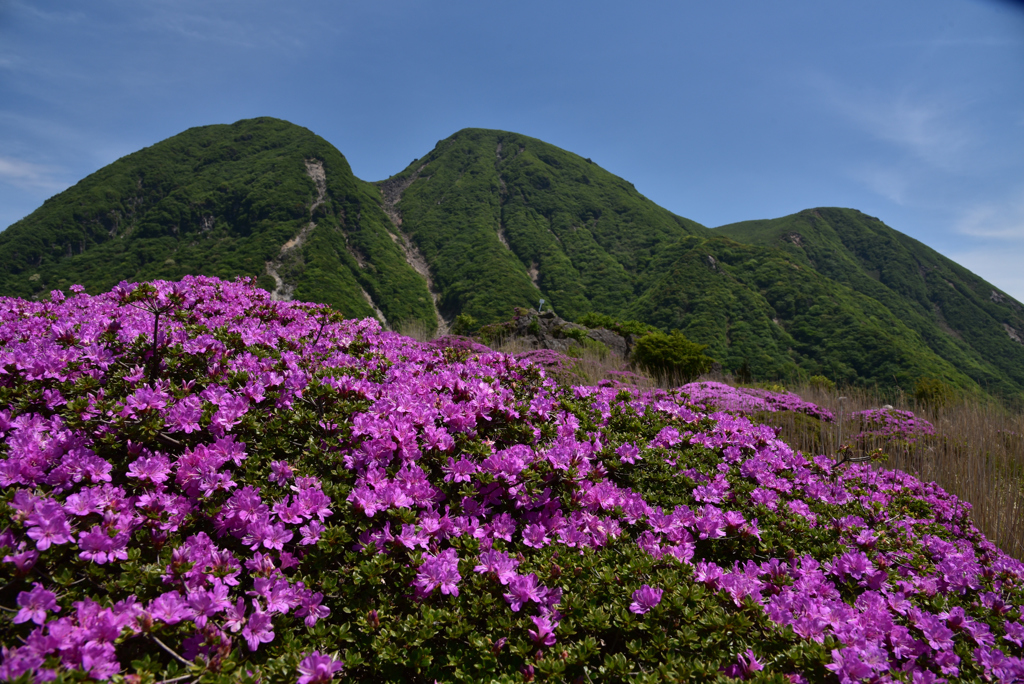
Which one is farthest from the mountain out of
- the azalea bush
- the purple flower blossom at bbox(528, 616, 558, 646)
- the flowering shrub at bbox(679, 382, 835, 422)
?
the purple flower blossom at bbox(528, 616, 558, 646)

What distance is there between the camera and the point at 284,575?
1618mm

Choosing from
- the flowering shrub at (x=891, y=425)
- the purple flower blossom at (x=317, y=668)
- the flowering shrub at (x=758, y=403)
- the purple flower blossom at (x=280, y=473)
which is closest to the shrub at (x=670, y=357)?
the flowering shrub at (x=758, y=403)

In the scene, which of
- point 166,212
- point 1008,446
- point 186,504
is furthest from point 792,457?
point 166,212

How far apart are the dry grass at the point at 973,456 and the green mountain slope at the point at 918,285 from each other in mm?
70720

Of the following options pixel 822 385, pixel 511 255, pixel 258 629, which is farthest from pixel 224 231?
pixel 258 629

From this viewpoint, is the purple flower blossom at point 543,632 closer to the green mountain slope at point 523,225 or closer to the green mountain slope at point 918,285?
the green mountain slope at point 523,225

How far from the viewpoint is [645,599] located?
1.66 meters

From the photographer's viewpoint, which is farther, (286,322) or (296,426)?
(286,322)

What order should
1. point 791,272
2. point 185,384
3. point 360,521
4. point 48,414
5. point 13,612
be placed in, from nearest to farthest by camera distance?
1. point 13,612
2. point 360,521
3. point 48,414
4. point 185,384
5. point 791,272

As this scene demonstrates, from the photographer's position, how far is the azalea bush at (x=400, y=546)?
1421 millimetres

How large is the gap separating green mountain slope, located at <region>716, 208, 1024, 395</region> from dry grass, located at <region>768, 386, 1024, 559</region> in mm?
70720

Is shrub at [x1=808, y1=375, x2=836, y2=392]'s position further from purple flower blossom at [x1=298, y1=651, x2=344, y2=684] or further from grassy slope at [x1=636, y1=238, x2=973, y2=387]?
grassy slope at [x1=636, y1=238, x2=973, y2=387]

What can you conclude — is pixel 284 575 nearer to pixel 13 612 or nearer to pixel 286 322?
pixel 13 612

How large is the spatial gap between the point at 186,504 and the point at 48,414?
1.13 m
